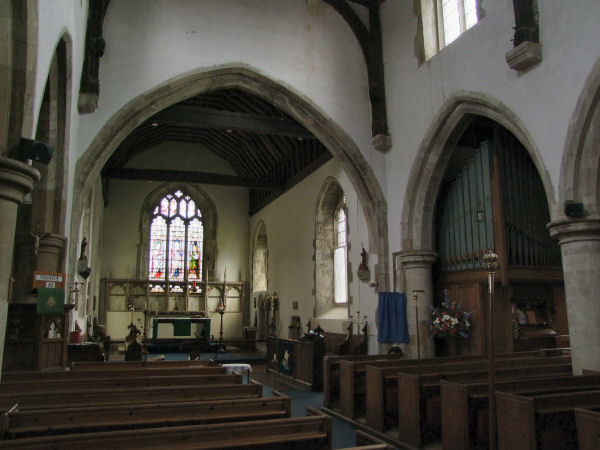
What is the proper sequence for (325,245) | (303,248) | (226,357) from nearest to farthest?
(325,245) → (226,357) → (303,248)

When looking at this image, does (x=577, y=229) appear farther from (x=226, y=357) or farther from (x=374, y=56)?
(x=226, y=357)

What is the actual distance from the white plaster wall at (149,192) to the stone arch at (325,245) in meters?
5.72

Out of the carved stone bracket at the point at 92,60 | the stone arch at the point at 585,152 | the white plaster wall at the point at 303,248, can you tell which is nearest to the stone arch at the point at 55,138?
the carved stone bracket at the point at 92,60

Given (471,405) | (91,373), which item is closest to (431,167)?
(471,405)

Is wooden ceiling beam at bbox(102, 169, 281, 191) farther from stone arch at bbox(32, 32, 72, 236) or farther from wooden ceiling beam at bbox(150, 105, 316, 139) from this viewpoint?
stone arch at bbox(32, 32, 72, 236)

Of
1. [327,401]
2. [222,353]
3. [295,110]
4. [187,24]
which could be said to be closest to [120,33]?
[187,24]

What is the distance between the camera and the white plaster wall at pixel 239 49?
8586mm

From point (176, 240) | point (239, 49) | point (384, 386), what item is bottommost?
point (384, 386)

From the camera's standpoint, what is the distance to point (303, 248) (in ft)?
44.9

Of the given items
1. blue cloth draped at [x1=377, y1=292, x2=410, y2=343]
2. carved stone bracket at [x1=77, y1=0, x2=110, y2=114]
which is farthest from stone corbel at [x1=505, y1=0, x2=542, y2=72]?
carved stone bracket at [x1=77, y1=0, x2=110, y2=114]

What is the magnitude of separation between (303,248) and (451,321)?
20.3 feet

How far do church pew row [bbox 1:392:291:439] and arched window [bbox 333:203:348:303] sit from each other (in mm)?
8659

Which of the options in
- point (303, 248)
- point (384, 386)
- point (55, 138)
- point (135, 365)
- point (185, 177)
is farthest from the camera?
point (185, 177)

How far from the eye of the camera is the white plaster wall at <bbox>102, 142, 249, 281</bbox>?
1666 cm
